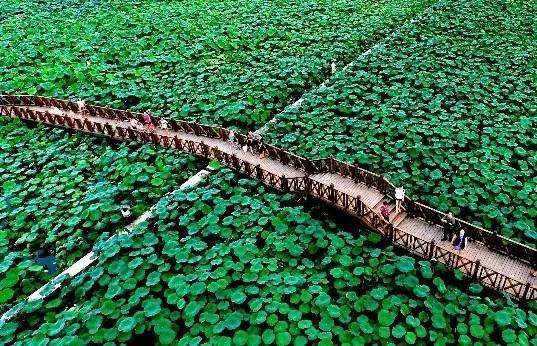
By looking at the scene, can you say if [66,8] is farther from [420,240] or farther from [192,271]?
[420,240]

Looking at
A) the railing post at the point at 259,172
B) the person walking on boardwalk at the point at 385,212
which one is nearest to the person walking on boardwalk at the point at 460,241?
the person walking on boardwalk at the point at 385,212

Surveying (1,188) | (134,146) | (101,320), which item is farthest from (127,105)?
(101,320)

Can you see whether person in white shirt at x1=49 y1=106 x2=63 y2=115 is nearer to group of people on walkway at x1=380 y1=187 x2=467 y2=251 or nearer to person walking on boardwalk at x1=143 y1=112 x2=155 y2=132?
person walking on boardwalk at x1=143 y1=112 x2=155 y2=132

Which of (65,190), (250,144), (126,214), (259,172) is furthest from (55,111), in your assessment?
(259,172)

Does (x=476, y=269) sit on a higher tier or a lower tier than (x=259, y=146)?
lower

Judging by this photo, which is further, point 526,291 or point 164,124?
point 164,124

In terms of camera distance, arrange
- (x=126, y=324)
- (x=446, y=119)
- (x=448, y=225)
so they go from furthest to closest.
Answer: (x=446, y=119)
(x=448, y=225)
(x=126, y=324)

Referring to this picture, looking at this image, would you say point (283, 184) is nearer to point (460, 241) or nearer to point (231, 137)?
point (231, 137)
